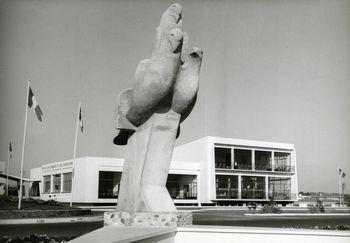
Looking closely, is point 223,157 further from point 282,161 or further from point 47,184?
point 47,184

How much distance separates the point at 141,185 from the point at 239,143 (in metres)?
44.6

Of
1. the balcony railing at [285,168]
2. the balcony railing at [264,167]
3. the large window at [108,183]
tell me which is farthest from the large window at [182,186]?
the balcony railing at [285,168]

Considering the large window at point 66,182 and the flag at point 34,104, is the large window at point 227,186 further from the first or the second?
the flag at point 34,104

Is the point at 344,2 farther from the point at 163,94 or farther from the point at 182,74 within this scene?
the point at 163,94

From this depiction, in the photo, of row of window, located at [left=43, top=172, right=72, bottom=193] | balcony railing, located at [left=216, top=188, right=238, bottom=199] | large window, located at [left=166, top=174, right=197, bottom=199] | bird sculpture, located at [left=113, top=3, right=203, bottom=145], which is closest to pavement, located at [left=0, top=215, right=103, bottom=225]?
bird sculpture, located at [left=113, top=3, right=203, bottom=145]

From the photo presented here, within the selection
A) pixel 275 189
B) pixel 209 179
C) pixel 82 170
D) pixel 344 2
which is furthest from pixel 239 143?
pixel 344 2

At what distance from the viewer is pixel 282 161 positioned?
58688 mm

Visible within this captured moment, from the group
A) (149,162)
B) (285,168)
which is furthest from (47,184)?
(149,162)

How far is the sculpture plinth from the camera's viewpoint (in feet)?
27.0

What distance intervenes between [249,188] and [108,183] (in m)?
17.1

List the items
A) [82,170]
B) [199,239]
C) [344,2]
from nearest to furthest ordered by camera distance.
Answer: [199,239]
[344,2]
[82,170]

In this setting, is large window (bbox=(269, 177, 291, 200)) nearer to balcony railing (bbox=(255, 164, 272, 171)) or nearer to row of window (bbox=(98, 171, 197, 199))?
balcony railing (bbox=(255, 164, 272, 171))

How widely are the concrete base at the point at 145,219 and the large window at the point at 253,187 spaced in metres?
45.5

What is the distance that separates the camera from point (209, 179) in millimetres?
50500
